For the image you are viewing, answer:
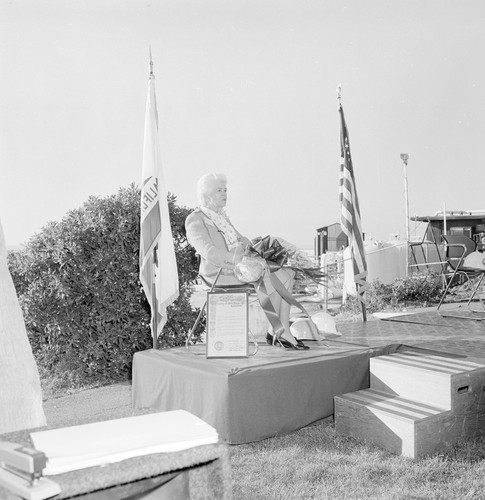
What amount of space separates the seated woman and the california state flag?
0.36 m

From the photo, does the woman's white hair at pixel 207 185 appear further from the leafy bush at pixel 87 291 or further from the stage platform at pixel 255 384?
the leafy bush at pixel 87 291

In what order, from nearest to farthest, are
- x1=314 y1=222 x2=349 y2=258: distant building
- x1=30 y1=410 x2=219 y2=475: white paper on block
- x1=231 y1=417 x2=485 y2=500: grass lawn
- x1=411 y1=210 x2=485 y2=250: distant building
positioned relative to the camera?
x1=30 y1=410 x2=219 y2=475: white paper on block, x1=231 y1=417 x2=485 y2=500: grass lawn, x1=411 y1=210 x2=485 y2=250: distant building, x1=314 y1=222 x2=349 y2=258: distant building

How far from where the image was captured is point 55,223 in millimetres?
4508

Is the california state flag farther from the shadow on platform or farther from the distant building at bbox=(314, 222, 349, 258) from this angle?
the distant building at bbox=(314, 222, 349, 258)

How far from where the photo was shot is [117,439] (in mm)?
897

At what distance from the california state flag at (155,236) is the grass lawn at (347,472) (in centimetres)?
135

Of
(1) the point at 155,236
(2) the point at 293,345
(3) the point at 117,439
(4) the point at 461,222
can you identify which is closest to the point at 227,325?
(2) the point at 293,345

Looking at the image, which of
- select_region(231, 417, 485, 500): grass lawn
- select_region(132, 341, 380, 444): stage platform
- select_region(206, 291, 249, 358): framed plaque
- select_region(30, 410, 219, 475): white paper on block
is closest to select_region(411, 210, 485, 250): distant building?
select_region(132, 341, 380, 444): stage platform

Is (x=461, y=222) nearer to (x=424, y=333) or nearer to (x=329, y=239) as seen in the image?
(x=329, y=239)

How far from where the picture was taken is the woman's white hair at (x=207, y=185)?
11.5 feet

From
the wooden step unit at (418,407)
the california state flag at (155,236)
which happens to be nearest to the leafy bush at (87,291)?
the california state flag at (155,236)

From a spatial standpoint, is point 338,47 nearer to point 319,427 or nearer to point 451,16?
point 451,16

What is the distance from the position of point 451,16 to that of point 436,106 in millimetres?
3870

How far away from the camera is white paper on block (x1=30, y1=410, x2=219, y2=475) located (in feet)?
2.72
